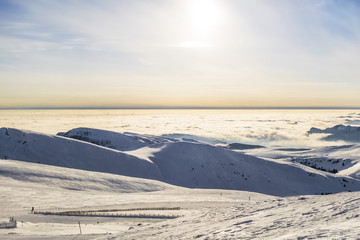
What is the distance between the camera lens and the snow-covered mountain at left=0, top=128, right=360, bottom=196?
203ft

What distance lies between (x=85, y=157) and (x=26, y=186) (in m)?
29.2

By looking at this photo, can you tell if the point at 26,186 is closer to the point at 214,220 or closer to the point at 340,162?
the point at 214,220

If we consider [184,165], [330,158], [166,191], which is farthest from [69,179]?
[330,158]

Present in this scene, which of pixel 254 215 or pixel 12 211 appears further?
pixel 12 211

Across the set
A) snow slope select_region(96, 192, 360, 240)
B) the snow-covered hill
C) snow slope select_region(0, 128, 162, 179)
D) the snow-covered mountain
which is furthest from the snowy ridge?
the snow-covered hill

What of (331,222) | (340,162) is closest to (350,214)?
(331,222)

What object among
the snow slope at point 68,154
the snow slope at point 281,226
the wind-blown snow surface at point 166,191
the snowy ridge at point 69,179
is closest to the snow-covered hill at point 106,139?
the wind-blown snow surface at point 166,191

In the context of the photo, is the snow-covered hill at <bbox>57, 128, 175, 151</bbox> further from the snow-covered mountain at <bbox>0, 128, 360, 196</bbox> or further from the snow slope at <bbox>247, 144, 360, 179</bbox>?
the snow slope at <bbox>247, 144, 360, 179</bbox>

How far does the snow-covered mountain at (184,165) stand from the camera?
6191 cm

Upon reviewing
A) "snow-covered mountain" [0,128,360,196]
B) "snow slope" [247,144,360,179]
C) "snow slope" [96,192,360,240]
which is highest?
"snow slope" [96,192,360,240]

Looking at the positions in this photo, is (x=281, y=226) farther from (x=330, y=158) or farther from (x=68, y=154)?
(x=330, y=158)

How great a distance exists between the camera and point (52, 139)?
67.2 metres

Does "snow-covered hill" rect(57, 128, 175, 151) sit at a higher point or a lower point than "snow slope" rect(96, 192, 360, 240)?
lower

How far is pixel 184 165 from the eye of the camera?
235ft
